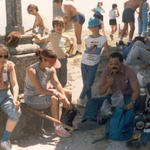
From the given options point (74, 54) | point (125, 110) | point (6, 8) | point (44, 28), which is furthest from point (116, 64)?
point (6, 8)

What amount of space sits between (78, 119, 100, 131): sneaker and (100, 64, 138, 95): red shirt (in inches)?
21.2

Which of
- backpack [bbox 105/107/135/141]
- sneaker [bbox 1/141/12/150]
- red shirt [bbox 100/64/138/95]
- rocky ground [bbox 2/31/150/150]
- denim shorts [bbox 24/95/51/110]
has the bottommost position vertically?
rocky ground [bbox 2/31/150/150]

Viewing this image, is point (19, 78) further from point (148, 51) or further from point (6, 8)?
point (6, 8)

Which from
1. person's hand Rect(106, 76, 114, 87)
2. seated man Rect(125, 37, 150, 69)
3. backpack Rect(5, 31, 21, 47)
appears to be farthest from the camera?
seated man Rect(125, 37, 150, 69)

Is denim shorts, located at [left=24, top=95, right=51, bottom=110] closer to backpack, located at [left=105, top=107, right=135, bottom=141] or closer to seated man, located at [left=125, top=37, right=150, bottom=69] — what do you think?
backpack, located at [left=105, top=107, right=135, bottom=141]

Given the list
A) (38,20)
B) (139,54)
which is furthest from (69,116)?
(38,20)

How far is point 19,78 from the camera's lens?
488 cm

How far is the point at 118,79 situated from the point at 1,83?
1688 millimetres

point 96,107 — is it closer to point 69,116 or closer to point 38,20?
point 69,116

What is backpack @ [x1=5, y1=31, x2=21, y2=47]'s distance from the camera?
444 cm

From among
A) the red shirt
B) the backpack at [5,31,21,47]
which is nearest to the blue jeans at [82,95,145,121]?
the red shirt

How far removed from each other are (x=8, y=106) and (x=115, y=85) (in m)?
1.60

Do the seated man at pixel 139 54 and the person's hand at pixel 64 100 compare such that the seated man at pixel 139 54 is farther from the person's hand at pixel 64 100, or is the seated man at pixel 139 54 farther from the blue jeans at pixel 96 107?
the person's hand at pixel 64 100

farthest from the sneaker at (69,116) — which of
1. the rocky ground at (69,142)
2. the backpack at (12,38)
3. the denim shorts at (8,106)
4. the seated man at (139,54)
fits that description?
the seated man at (139,54)
